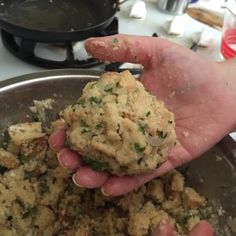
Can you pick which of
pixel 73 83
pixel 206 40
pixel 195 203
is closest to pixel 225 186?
pixel 195 203

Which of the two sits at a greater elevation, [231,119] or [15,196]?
[231,119]

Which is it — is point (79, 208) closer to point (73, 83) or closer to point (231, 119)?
point (73, 83)

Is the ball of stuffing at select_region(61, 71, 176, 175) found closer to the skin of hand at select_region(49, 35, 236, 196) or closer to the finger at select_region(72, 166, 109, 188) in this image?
the finger at select_region(72, 166, 109, 188)

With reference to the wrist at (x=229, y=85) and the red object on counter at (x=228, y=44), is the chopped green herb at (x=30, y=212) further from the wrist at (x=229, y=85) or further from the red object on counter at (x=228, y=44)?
the red object on counter at (x=228, y=44)

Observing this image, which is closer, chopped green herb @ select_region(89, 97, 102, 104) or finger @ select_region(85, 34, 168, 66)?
chopped green herb @ select_region(89, 97, 102, 104)

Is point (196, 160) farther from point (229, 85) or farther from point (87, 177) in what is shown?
point (87, 177)

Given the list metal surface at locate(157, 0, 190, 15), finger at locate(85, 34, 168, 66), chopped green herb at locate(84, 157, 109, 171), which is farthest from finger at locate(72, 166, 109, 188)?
metal surface at locate(157, 0, 190, 15)
